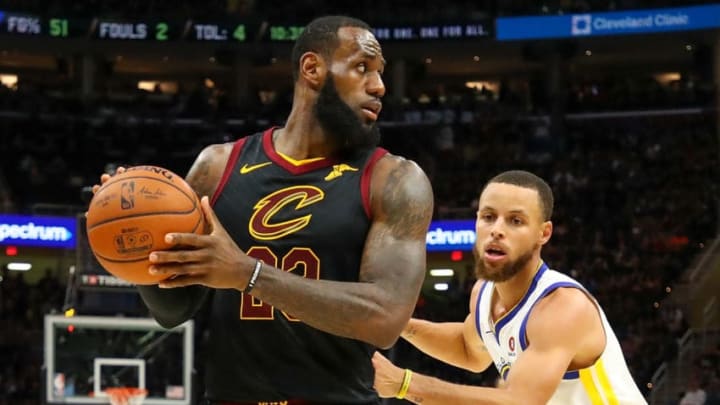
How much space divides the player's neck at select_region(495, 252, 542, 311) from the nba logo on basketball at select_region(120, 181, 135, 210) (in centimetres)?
216

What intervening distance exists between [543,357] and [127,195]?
2118 millimetres

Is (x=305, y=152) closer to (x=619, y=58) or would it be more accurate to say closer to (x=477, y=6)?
(x=477, y=6)

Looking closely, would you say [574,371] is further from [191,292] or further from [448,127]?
[448,127]

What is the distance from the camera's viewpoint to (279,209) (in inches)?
134

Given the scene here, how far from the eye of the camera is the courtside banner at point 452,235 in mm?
20297

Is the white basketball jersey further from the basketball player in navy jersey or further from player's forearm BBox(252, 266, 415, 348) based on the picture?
player's forearm BBox(252, 266, 415, 348)

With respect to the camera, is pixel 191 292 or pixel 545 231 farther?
pixel 545 231

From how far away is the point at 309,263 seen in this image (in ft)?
10.9

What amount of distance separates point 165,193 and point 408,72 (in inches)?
1070

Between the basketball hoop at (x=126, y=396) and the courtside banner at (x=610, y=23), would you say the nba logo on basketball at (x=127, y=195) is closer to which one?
the basketball hoop at (x=126, y=396)

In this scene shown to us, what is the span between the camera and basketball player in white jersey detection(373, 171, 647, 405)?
4.52m

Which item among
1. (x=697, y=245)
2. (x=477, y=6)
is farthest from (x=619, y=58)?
(x=697, y=245)

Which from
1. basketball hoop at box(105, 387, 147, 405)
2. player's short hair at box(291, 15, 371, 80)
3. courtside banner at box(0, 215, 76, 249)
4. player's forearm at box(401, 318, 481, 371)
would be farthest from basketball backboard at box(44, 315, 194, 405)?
player's short hair at box(291, 15, 371, 80)

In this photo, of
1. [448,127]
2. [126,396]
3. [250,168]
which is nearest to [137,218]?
Answer: [250,168]
